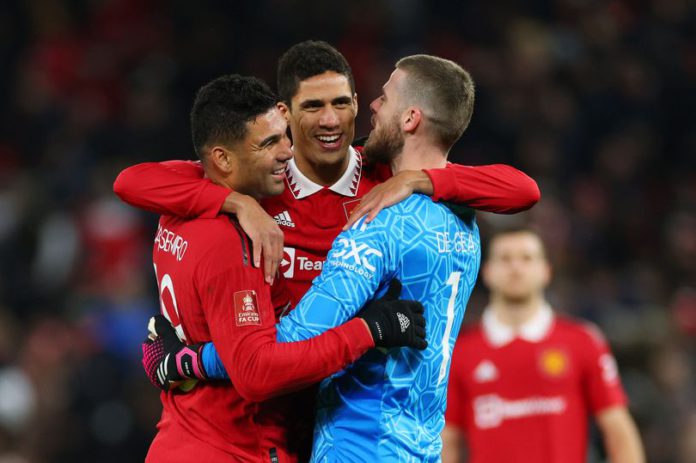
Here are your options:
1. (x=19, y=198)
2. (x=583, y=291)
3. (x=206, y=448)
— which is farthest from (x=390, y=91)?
(x=19, y=198)

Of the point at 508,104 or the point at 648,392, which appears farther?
the point at 508,104

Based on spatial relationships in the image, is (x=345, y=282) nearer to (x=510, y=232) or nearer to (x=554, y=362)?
(x=554, y=362)

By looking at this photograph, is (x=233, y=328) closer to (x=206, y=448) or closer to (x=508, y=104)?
(x=206, y=448)

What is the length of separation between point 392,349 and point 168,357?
0.73 meters

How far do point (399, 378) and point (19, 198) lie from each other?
23.5 ft

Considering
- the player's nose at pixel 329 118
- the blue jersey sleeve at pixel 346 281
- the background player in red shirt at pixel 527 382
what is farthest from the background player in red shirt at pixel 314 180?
the background player in red shirt at pixel 527 382

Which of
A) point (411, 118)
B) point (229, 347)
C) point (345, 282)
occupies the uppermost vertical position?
point (411, 118)

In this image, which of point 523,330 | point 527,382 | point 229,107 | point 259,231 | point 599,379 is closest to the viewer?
point 259,231

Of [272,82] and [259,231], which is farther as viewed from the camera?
[272,82]

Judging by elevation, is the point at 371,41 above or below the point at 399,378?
above

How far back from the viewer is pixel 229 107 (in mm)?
3818

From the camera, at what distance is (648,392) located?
7.77m

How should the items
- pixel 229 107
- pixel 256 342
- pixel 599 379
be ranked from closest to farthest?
pixel 256 342, pixel 229 107, pixel 599 379


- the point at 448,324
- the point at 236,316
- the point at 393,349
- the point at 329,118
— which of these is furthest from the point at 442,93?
the point at 236,316
